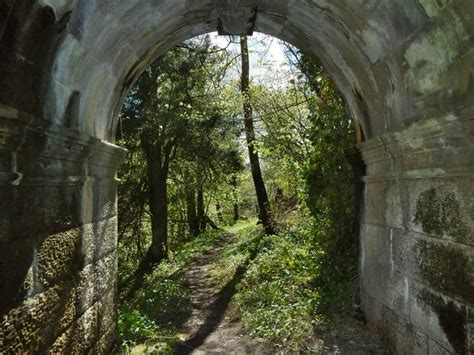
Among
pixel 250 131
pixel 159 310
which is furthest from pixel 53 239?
pixel 250 131

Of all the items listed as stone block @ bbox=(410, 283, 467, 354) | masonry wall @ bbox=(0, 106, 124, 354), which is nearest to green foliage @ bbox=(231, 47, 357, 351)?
stone block @ bbox=(410, 283, 467, 354)

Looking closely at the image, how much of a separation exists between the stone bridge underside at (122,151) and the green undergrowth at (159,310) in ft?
2.83

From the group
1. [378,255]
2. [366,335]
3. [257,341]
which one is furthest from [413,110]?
[257,341]

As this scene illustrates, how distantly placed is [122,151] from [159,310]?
416cm

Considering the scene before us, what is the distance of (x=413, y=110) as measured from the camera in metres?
3.48

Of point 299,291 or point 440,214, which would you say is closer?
point 440,214

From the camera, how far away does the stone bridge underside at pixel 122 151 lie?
2.65m

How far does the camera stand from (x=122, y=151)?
457 centimetres

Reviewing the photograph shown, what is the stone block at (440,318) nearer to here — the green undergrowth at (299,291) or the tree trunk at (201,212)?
the green undergrowth at (299,291)

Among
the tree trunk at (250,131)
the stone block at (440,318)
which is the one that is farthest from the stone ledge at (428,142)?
the tree trunk at (250,131)

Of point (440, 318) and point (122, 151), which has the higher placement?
point (122, 151)

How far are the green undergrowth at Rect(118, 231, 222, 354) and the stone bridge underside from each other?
86 cm

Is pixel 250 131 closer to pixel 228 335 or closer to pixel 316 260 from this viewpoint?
pixel 316 260

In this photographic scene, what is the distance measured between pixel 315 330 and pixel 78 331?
301cm
